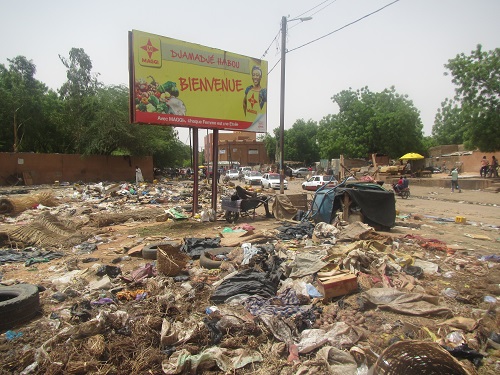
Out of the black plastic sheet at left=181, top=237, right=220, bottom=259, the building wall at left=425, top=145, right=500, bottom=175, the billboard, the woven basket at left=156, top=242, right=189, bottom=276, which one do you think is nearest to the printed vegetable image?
the billboard

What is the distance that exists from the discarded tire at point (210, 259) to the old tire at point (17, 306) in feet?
8.48

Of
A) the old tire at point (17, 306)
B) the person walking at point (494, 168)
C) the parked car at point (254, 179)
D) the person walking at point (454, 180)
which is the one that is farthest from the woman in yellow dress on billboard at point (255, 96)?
the person walking at point (494, 168)

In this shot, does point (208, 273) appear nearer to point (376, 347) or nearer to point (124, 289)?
point (124, 289)

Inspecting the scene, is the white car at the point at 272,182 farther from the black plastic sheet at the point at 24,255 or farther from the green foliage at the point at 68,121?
the black plastic sheet at the point at 24,255

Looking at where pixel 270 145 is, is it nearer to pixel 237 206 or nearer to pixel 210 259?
pixel 237 206

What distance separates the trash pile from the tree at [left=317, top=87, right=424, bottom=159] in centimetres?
3317

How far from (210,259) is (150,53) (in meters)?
6.62

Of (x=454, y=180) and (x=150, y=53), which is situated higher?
(x=150, y=53)

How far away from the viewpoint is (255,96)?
12.3 meters

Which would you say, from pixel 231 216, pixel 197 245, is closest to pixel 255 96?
pixel 231 216

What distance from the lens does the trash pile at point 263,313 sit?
3199mm

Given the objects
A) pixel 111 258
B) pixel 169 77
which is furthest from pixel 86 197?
pixel 111 258

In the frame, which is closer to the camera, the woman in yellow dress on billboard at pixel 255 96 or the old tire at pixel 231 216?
the old tire at pixel 231 216

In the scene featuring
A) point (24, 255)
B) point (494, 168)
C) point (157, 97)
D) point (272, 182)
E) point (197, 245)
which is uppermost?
point (157, 97)
